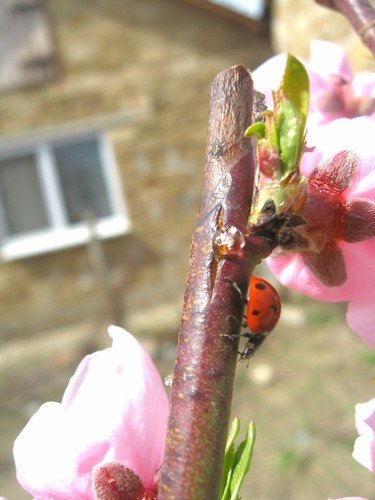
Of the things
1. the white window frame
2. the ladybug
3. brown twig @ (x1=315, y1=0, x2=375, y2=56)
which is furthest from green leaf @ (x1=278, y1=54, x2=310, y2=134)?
the white window frame

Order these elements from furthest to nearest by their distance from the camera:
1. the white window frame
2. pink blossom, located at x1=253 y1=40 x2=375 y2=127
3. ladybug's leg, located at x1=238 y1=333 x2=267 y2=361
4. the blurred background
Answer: the white window frame
the blurred background
pink blossom, located at x1=253 y1=40 x2=375 y2=127
ladybug's leg, located at x1=238 y1=333 x2=267 y2=361

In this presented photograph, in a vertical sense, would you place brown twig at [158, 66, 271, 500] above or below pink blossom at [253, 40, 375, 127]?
above

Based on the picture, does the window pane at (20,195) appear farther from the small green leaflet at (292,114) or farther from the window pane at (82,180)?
the small green leaflet at (292,114)

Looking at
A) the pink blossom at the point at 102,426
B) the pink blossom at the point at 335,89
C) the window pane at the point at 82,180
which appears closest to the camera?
the pink blossom at the point at 102,426

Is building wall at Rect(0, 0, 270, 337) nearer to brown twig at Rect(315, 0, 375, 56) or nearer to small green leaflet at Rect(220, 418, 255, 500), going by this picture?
brown twig at Rect(315, 0, 375, 56)

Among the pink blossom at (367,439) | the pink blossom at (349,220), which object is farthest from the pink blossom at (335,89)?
the pink blossom at (367,439)

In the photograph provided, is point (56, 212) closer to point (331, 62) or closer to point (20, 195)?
point (20, 195)
